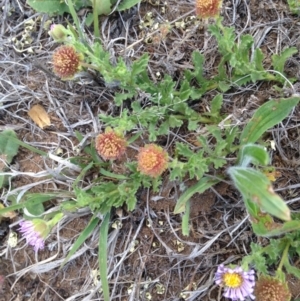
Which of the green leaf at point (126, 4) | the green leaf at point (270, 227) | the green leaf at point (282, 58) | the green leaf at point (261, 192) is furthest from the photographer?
the green leaf at point (126, 4)

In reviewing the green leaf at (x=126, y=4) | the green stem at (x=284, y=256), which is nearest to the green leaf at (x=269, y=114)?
the green stem at (x=284, y=256)

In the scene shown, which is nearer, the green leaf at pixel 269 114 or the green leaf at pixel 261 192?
the green leaf at pixel 261 192

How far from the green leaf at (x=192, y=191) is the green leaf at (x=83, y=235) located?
0.33 m

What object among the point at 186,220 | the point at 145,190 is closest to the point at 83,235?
the point at 145,190

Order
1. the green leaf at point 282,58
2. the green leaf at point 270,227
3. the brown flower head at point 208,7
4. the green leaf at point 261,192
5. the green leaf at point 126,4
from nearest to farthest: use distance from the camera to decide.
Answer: the green leaf at point 261,192
the green leaf at point 270,227
the brown flower head at point 208,7
the green leaf at point 282,58
the green leaf at point 126,4

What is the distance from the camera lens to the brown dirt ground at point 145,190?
6.70 feet

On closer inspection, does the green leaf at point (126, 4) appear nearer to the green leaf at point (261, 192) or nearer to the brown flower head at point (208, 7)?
the brown flower head at point (208, 7)

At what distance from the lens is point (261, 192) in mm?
1514

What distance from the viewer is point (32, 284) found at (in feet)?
7.27

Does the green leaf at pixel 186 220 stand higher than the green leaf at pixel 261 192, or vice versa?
the green leaf at pixel 261 192

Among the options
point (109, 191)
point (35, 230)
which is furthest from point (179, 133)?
point (35, 230)

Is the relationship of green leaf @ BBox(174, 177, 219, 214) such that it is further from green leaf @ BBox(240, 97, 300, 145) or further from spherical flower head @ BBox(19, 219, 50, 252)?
spherical flower head @ BBox(19, 219, 50, 252)

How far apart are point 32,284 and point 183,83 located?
104 cm

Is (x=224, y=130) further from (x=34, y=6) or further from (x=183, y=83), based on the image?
(x=34, y=6)
